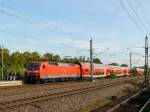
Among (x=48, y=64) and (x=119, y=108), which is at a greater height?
(x=48, y=64)

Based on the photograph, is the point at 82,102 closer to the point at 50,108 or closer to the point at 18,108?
the point at 50,108

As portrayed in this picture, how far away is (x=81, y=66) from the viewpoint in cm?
6462

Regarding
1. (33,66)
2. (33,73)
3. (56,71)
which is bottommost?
(33,73)

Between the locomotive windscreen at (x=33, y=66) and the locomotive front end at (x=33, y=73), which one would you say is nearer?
the locomotive front end at (x=33, y=73)

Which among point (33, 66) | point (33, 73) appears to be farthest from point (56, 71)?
point (33, 73)

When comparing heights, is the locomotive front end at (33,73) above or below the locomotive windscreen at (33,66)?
below

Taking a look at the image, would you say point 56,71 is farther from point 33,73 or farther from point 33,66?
point 33,73

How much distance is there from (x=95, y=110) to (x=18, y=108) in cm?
472

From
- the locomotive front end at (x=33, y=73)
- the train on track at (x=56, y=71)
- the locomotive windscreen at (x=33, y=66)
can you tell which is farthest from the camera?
the locomotive windscreen at (x=33, y=66)

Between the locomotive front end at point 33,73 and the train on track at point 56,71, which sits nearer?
the locomotive front end at point 33,73

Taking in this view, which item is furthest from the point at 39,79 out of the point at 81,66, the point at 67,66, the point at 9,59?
the point at 9,59

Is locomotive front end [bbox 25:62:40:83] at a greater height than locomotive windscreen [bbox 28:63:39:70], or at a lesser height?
lesser

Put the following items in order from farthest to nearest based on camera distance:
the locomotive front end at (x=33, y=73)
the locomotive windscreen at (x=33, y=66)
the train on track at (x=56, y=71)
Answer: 1. the locomotive windscreen at (x=33, y=66)
2. the train on track at (x=56, y=71)
3. the locomotive front end at (x=33, y=73)

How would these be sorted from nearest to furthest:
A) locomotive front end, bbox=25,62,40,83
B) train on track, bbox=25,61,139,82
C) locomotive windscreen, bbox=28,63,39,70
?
locomotive front end, bbox=25,62,40,83 → train on track, bbox=25,61,139,82 → locomotive windscreen, bbox=28,63,39,70
